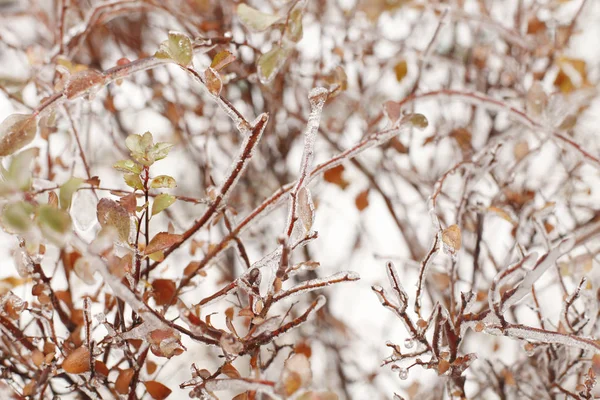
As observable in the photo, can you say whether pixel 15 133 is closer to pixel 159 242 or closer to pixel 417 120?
pixel 159 242

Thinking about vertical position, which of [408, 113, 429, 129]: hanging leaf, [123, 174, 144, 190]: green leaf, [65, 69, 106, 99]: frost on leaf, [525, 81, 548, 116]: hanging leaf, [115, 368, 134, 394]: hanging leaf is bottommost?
[115, 368, 134, 394]: hanging leaf

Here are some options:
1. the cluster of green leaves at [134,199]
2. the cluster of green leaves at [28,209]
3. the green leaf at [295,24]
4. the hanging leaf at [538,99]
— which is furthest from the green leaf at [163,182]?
the hanging leaf at [538,99]

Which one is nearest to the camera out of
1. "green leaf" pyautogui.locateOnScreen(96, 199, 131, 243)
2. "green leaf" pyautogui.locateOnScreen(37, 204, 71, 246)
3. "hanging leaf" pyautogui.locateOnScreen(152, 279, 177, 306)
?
"green leaf" pyautogui.locateOnScreen(37, 204, 71, 246)

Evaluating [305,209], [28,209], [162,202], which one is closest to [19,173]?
[28,209]

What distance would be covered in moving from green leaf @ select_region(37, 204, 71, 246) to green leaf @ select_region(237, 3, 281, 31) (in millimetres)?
291

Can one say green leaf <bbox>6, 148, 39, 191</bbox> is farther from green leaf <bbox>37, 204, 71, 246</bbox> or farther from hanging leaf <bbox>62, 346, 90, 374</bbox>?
hanging leaf <bbox>62, 346, 90, 374</bbox>

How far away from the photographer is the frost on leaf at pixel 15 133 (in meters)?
0.49

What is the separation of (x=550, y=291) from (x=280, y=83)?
3.86ft

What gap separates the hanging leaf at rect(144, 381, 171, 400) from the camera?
1.87ft

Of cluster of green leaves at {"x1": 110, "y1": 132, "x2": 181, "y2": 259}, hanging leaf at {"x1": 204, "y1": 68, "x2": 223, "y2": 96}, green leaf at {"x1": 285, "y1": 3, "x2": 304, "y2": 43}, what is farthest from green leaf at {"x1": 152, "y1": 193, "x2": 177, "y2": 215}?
green leaf at {"x1": 285, "y1": 3, "x2": 304, "y2": 43}

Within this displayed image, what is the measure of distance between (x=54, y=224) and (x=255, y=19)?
308 mm

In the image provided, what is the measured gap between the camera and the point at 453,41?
1.37 metres

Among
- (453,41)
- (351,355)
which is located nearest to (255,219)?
(453,41)

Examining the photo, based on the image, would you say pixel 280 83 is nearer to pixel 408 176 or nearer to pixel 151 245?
pixel 408 176
